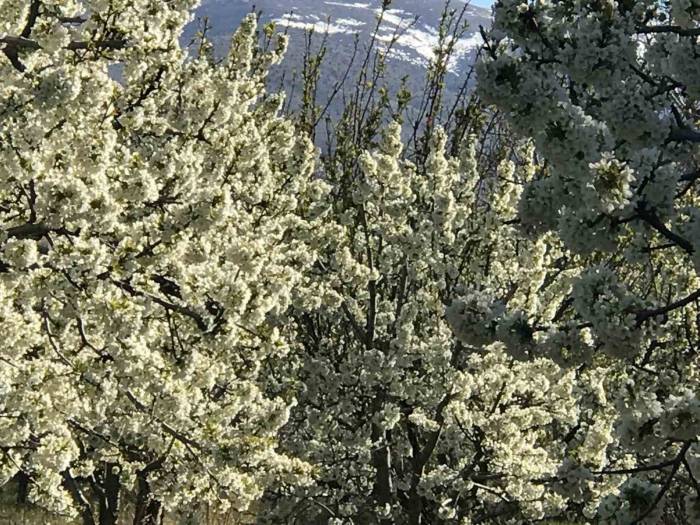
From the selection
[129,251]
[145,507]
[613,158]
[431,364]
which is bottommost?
[145,507]

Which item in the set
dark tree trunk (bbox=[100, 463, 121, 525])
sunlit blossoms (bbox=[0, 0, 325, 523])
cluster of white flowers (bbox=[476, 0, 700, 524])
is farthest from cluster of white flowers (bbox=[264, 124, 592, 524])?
cluster of white flowers (bbox=[476, 0, 700, 524])

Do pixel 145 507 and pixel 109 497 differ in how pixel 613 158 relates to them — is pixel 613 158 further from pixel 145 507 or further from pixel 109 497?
pixel 145 507

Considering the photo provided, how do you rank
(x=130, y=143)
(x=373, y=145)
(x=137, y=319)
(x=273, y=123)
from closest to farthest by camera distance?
(x=137, y=319)
(x=130, y=143)
(x=273, y=123)
(x=373, y=145)

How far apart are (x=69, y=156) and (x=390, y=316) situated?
17.1 feet

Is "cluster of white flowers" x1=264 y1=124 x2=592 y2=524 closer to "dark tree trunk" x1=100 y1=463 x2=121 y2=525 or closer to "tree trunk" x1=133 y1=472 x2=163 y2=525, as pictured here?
"tree trunk" x1=133 y1=472 x2=163 y2=525

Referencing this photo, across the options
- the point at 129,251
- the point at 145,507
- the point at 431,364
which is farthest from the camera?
the point at 145,507

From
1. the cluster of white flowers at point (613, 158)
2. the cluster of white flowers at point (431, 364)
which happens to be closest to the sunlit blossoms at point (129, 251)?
the cluster of white flowers at point (431, 364)

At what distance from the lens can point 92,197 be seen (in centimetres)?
495

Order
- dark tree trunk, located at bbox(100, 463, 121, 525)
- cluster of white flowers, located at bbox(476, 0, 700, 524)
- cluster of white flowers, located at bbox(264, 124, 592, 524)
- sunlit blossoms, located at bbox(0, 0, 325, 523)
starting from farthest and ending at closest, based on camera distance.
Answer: dark tree trunk, located at bbox(100, 463, 121, 525) → cluster of white flowers, located at bbox(264, 124, 592, 524) → sunlit blossoms, located at bbox(0, 0, 325, 523) → cluster of white flowers, located at bbox(476, 0, 700, 524)

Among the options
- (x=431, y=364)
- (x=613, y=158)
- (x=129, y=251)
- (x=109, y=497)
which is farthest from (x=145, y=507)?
(x=613, y=158)

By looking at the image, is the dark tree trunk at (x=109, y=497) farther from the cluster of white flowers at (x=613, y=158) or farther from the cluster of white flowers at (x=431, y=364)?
the cluster of white flowers at (x=613, y=158)

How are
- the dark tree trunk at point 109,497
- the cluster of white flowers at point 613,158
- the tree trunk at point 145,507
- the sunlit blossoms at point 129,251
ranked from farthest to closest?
the tree trunk at point 145,507
the dark tree trunk at point 109,497
the sunlit blossoms at point 129,251
the cluster of white flowers at point 613,158

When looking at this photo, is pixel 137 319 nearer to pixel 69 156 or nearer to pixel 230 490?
pixel 69 156

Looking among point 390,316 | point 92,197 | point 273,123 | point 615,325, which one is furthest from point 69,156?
point 390,316
